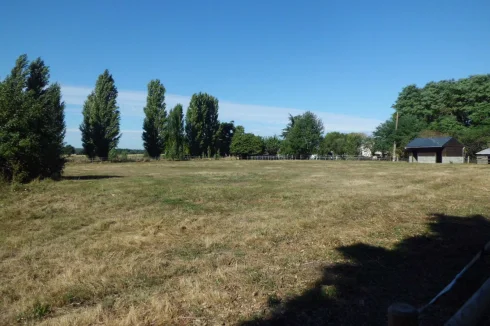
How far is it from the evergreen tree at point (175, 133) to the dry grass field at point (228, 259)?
54478 millimetres

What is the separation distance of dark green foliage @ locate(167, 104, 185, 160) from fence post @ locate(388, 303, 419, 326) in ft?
213

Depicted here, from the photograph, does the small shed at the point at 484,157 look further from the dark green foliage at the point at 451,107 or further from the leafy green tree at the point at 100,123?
the leafy green tree at the point at 100,123

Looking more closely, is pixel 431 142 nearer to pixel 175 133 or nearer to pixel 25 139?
pixel 175 133

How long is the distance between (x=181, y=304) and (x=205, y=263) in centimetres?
152

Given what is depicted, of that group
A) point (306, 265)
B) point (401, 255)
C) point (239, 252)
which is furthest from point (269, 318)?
point (401, 255)

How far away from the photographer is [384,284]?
4594 mm

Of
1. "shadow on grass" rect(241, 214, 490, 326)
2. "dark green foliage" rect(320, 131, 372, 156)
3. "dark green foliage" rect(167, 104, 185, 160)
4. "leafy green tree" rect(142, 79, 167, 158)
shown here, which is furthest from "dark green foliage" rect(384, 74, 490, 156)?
"shadow on grass" rect(241, 214, 490, 326)

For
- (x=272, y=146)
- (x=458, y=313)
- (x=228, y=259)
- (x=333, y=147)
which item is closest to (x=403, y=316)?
(x=458, y=313)

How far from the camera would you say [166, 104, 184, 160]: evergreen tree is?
214 feet

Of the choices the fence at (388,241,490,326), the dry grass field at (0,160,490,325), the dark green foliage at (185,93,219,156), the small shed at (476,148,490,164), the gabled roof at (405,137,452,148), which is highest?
the dark green foliage at (185,93,219,156)

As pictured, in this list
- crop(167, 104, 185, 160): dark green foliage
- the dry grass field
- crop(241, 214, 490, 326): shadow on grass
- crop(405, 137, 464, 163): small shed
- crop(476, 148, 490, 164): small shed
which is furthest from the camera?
crop(167, 104, 185, 160): dark green foliage

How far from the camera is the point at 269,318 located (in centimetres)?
371

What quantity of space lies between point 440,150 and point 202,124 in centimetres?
4533

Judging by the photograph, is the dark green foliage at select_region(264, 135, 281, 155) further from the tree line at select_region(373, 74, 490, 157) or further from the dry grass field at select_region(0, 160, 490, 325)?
the dry grass field at select_region(0, 160, 490, 325)
